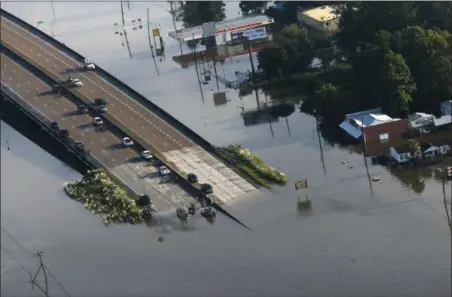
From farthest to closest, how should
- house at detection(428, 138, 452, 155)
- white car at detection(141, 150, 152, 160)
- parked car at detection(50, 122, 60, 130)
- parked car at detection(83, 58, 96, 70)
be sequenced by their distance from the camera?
parked car at detection(83, 58, 96, 70), parked car at detection(50, 122, 60, 130), white car at detection(141, 150, 152, 160), house at detection(428, 138, 452, 155)

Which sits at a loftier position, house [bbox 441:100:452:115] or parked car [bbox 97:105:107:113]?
parked car [bbox 97:105:107:113]

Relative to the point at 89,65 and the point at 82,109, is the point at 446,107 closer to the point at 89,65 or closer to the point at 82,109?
the point at 82,109


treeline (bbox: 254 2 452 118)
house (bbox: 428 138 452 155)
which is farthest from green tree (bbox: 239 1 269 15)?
house (bbox: 428 138 452 155)

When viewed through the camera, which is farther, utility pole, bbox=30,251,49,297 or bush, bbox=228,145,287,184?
bush, bbox=228,145,287,184

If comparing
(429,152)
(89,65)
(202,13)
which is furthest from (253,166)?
(202,13)

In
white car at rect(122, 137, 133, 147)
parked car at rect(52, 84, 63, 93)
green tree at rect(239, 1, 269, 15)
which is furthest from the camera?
green tree at rect(239, 1, 269, 15)

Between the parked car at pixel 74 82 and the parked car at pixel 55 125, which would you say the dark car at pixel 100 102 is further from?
the parked car at pixel 74 82

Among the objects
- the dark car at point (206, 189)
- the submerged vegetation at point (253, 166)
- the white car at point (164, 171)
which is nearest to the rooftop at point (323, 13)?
the submerged vegetation at point (253, 166)

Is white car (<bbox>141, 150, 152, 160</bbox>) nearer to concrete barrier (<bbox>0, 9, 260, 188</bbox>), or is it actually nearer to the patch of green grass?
concrete barrier (<bbox>0, 9, 260, 188</bbox>)
